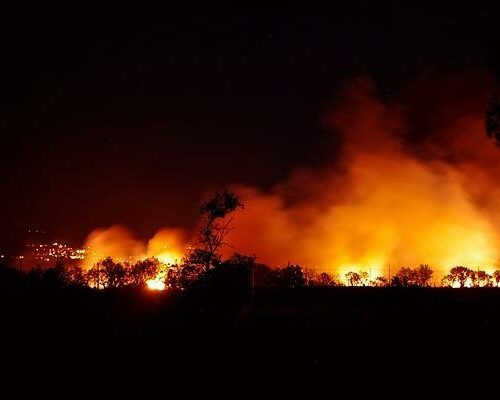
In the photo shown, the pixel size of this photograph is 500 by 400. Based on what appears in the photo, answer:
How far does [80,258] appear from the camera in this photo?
36.1 metres

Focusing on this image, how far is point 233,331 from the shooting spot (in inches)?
468

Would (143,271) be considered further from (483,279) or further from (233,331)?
(483,279)

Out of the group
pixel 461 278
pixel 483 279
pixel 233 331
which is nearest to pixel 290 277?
pixel 461 278

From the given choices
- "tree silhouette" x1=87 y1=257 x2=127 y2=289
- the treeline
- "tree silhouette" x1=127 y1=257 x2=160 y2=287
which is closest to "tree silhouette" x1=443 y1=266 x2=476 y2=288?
the treeline

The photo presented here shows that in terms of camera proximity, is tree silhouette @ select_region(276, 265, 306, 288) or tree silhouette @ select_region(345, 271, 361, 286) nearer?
tree silhouette @ select_region(276, 265, 306, 288)

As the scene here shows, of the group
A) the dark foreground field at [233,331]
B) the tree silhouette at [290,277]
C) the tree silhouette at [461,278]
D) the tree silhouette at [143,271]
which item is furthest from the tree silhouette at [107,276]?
the tree silhouette at [461,278]

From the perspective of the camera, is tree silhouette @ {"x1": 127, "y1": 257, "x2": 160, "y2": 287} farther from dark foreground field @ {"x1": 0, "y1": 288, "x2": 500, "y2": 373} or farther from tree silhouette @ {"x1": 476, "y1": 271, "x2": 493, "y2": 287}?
tree silhouette @ {"x1": 476, "y1": 271, "x2": 493, "y2": 287}

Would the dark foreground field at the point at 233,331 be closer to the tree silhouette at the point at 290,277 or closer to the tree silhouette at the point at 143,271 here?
the tree silhouette at the point at 290,277

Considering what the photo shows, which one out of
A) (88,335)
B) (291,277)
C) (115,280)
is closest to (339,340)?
(88,335)

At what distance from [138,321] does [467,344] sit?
740 cm

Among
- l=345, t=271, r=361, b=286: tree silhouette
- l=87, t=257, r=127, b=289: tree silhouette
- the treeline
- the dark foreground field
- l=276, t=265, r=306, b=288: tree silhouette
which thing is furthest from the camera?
l=345, t=271, r=361, b=286: tree silhouette

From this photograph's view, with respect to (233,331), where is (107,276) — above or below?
above

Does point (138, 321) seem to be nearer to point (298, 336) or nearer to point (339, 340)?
point (298, 336)

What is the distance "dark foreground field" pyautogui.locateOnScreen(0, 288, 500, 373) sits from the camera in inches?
372
